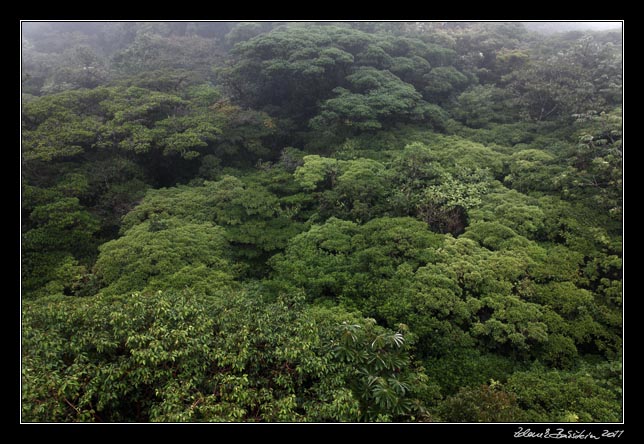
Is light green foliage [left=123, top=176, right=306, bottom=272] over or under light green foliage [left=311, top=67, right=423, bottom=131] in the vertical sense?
under

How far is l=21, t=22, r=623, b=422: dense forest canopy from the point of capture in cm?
718

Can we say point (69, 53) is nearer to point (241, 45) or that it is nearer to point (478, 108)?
point (241, 45)

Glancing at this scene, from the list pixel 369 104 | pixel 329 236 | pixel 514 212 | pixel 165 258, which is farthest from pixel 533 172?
pixel 165 258

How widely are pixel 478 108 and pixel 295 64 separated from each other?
11.6 m

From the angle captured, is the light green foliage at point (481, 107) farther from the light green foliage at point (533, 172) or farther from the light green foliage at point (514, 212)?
the light green foliage at point (514, 212)

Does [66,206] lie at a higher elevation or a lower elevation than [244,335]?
higher

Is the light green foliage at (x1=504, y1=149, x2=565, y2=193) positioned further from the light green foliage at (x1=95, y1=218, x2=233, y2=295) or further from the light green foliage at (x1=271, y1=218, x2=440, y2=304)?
the light green foliage at (x1=95, y1=218, x2=233, y2=295)

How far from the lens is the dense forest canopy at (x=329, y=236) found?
7.18 m

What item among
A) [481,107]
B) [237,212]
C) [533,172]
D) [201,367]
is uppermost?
[481,107]

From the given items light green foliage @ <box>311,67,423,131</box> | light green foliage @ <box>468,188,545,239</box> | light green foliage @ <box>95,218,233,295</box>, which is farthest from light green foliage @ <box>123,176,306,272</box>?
light green foliage @ <box>311,67,423,131</box>

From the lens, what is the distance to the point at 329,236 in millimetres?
13625

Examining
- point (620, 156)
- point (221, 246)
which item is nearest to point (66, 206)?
point (221, 246)

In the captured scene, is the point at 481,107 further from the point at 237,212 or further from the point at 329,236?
the point at 237,212

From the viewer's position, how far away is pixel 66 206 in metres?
14.3
